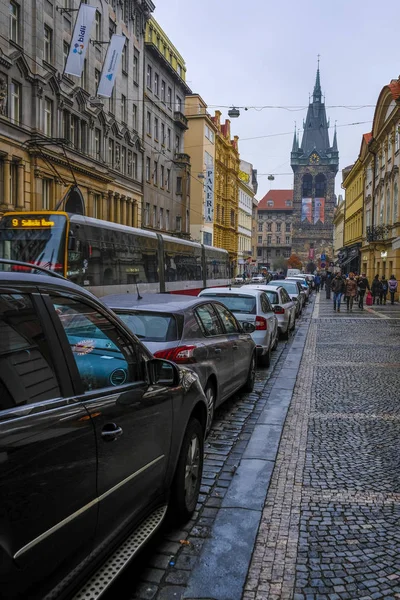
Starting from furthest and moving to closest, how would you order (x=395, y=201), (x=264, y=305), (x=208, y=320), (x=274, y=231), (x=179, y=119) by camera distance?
(x=274, y=231) < (x=179, y=119) < (x=395, y=201) < (x=264, y=305) < (x=208, y=320)

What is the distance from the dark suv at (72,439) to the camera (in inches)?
88.2

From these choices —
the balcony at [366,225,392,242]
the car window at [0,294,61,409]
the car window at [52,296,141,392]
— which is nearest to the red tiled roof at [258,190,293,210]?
the balcony at [366,225,392,242]

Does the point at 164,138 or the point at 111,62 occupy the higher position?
the point at 164,138

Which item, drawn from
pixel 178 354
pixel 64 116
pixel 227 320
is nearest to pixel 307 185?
pixel 64 116

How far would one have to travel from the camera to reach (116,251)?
18.9 metres

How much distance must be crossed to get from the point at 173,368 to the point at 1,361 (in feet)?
5.45

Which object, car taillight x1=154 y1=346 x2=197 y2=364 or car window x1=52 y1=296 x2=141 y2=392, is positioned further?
car taillight x1=154 y1=346 x2=197 y2=364

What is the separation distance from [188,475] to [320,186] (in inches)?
5539

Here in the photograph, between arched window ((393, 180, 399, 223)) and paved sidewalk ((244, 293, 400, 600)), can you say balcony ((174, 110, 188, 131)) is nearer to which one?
arched window ((393, 180, 399, 223))

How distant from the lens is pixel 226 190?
3187 inches

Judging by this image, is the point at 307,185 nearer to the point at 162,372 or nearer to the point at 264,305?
the point at 264,305

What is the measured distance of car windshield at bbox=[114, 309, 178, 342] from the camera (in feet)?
20.4

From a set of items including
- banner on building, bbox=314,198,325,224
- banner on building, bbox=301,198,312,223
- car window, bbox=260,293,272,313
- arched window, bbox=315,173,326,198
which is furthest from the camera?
banner on building, bbox=301,198,312,223

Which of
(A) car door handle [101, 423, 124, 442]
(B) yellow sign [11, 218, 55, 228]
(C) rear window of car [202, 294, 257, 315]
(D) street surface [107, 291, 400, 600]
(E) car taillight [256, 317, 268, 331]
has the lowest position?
(D) street surface [107, 291, 400, 600]
